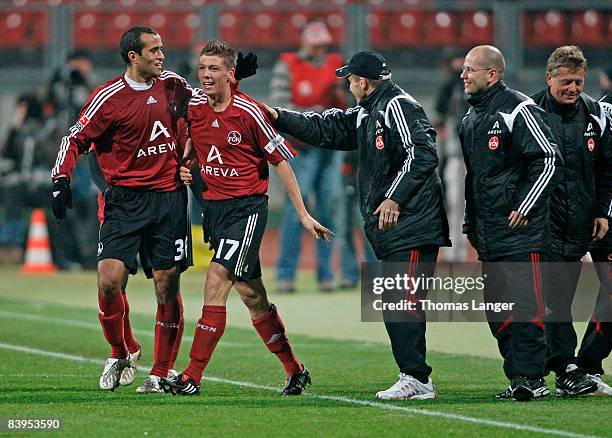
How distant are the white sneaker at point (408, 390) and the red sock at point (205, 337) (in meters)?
1.02

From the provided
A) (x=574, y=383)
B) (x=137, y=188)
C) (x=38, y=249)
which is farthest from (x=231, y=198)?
(x=38, y=249)

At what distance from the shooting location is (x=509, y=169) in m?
7.98

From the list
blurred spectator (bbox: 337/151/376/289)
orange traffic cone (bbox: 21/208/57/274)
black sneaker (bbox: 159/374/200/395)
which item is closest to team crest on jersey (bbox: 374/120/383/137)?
black sneaker (bbox: 159/374/200/395)

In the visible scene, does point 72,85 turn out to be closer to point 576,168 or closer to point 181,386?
point 181,386

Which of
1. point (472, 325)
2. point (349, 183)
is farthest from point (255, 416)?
point (349, 183)

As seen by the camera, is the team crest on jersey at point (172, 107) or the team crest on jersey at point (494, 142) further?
the team crest on jersey at point (172, 107)

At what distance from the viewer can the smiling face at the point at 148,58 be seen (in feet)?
27.7

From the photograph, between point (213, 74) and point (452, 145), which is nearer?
point (213, 74)

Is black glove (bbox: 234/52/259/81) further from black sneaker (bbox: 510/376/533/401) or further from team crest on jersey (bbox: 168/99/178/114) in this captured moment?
black sneaker (bbox: 510/376/533/401)

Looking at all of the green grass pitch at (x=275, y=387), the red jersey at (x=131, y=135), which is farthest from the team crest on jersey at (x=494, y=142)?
the red jersey at (x=131, y=135)

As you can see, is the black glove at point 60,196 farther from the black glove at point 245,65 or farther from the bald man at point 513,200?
the bald man at point 513,200

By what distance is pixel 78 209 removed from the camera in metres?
18.4

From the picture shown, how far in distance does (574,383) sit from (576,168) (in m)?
1.27

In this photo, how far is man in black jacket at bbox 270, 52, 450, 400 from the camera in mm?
7969
